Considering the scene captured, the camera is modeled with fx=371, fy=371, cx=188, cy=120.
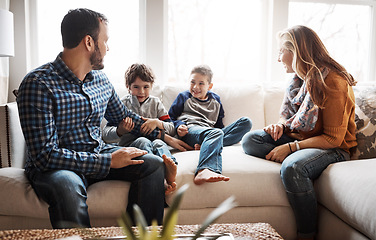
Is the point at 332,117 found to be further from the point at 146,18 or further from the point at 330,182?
the point at 146,18

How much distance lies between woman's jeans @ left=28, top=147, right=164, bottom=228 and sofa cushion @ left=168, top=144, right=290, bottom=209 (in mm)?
165

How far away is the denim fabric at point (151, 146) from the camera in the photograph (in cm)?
197

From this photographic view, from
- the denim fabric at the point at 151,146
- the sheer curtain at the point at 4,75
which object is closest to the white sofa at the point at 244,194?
the denim fabric at the point at 151,146

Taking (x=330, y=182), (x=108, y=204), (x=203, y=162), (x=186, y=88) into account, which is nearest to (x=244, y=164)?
(x=203, y=162)

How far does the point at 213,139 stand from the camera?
2.07 m

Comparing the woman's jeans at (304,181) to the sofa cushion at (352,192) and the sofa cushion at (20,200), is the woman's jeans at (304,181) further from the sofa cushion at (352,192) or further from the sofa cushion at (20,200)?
the sofa cushion at (20,200)

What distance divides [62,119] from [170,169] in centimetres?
53

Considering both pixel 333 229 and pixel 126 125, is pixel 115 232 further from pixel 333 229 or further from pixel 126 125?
pixel 333 229

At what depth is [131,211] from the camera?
1678 mm

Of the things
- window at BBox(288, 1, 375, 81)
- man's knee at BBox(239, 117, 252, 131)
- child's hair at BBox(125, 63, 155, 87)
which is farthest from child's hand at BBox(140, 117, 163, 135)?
window at BBox(288, 1, 375, 81)

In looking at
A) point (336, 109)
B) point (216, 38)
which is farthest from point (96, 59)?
point (216, 38)

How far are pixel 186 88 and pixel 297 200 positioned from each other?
1.20 meters

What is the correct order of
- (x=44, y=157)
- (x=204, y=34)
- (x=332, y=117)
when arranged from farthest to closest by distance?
(x=204, y=34)
(x=332, y=117)
(x=44, y=157)

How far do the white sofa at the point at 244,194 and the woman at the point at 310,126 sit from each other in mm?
70
